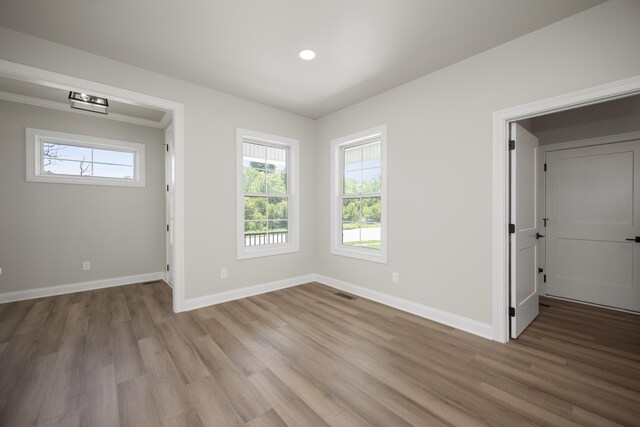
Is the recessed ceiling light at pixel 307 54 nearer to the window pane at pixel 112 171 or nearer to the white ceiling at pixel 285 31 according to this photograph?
the white ceiling at pixel 285 31

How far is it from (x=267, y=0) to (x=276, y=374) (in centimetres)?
286

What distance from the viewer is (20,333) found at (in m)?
2.67

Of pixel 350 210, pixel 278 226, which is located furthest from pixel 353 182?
pixel 278 226

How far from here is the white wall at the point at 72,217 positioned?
3.65 metres

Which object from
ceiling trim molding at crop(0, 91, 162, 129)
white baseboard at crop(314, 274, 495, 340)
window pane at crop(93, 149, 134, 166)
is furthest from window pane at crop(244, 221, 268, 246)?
window pane at crop(93, 149, 134, 166)

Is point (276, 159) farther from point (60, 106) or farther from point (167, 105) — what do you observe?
point (60, 106)

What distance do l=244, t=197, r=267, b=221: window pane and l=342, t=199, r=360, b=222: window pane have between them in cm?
128

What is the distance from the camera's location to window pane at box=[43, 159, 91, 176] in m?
3.93

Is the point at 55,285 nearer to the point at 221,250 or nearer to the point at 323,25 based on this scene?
the point at 221,250

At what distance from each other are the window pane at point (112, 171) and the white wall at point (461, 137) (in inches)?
158

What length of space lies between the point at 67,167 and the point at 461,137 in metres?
5.54

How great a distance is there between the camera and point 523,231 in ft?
8.95

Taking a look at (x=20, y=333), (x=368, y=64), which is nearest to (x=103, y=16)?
(x=368, y=64)

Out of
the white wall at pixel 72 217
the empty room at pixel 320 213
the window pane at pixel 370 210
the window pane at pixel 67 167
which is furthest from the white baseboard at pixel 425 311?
the window pane at pixel 67 167
